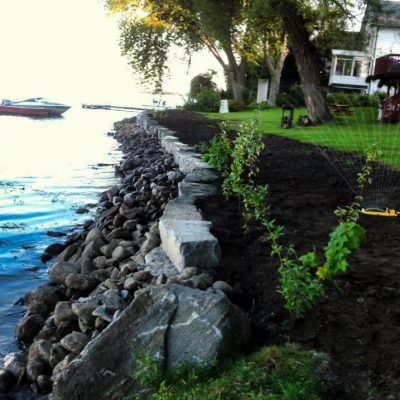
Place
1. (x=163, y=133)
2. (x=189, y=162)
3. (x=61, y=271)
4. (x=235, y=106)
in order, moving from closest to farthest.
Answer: (x=61, y=271) → (x=189, y=162) → (x=163, y=133) → (x=235, y=106)

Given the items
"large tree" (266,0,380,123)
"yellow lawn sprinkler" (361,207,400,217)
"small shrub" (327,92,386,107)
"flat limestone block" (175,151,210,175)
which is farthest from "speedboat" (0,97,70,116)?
"yellow lawn sprinkler" (361,207,400,217)

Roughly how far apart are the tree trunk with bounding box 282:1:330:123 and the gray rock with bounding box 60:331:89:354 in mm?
16619

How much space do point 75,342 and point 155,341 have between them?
101 centimetres

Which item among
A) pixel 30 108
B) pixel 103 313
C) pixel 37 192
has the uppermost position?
pixel 103 313

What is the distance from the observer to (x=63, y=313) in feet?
15.7

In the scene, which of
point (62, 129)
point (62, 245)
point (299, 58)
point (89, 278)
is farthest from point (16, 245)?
point (62, 129)

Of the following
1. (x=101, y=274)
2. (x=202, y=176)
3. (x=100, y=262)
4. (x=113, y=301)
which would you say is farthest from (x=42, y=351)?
(x=202, y=176)

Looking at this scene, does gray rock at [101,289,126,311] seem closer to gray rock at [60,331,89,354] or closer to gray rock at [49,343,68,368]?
gray rock at [60,331,89,354]

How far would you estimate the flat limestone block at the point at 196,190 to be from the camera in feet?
22.2

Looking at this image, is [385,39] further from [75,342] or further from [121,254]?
[75,342]

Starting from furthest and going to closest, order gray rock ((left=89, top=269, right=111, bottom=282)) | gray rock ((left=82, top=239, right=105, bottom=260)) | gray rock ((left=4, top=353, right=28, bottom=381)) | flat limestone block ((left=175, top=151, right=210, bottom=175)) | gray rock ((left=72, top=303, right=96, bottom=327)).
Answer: flat limestone block ((left=175, top=151, right=210, bottom=175)) < gray rock ((left=82, top=239, right=105, bottom=260)) < gray rock ((left=89, top=269, right=111, bottom=282)) < gray rock ((left=72, top=303, right=96, bottom=327)) < gray rock ((left=4, top=353, right=28, bottom=381))

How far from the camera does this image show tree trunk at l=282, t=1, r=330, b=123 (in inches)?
755

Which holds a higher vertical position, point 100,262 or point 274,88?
point 274,88

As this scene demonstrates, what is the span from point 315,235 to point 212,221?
1.16 meters
